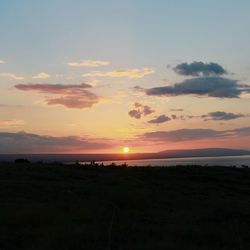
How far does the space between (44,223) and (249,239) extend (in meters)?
6.75

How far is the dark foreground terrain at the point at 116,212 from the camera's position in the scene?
48.0ft

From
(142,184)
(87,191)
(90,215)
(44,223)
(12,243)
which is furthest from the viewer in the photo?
(142,184)

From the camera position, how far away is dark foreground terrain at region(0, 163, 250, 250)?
575 inches

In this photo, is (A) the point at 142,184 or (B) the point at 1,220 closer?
(B) the point at 1,220

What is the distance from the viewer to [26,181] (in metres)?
28.5

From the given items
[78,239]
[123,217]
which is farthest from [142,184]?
[78,239]

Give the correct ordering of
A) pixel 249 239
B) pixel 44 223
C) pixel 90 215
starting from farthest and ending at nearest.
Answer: pixel 90 215 < pixel 44 223 < pixel 249 239

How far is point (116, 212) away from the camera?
65.7ft

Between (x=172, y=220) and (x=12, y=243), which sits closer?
(x=12, y=243)

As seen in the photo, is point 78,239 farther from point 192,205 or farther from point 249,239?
point 192,205

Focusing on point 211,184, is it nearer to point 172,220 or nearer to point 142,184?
point 142,184

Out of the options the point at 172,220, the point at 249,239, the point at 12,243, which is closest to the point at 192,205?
the point at 172,220

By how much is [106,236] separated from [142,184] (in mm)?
16166

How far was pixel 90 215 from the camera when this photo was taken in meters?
18.7
